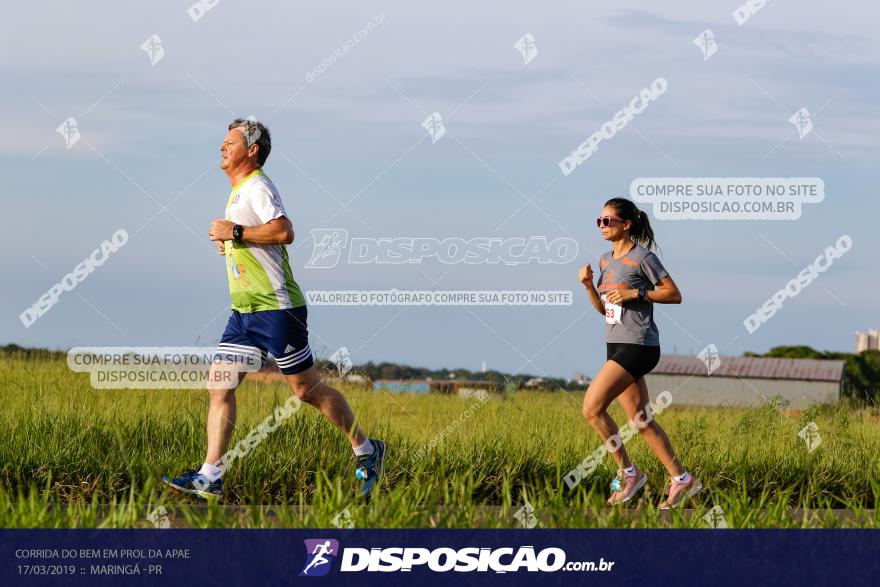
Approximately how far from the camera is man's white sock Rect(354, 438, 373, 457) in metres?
7.38

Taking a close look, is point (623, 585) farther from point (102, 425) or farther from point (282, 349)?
point (102, 425)

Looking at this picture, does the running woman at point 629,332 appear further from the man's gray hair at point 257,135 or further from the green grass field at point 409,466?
the man's gray hair at point 257,135

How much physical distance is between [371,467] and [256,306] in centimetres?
133

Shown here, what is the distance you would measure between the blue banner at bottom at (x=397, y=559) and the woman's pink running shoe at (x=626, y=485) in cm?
159

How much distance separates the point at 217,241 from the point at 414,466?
207 cm

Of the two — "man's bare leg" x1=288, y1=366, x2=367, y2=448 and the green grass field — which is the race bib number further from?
"man's bare leg" x1=288, y1=366, x2=367, y2=448

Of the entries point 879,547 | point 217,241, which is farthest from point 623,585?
point 217,241

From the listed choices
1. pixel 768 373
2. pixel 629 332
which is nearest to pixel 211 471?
pixel 629 332

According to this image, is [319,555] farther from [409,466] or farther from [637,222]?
[637,222]

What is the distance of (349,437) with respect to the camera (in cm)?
734

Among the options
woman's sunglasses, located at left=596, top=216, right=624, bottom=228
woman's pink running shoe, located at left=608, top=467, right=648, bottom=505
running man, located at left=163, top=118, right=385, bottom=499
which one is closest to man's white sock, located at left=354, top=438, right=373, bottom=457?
running man, located at left=163, top=118, right=385, bottom=499

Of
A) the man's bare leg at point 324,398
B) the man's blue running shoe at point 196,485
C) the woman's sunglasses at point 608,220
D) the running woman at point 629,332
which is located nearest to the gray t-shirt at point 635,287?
the running woman at point 629,332

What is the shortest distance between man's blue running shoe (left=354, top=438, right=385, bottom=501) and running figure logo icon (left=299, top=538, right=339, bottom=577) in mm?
1704

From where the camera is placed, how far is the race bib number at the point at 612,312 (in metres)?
7.41
